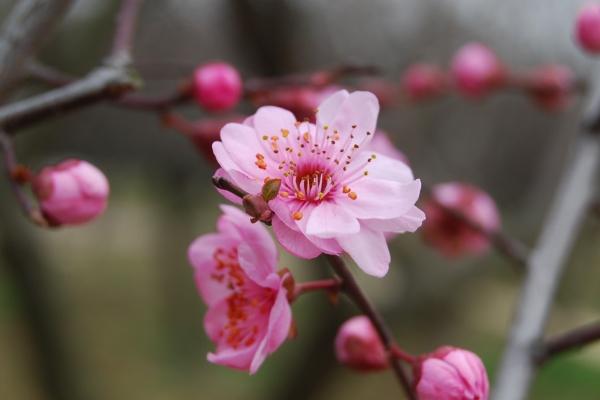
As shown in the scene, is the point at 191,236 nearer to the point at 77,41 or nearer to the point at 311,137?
the point at 77,41

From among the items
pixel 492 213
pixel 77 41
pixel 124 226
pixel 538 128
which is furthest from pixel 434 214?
pixel 124 226

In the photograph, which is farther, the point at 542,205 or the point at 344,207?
the point at 542,205

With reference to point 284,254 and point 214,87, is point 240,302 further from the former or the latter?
point 284,254

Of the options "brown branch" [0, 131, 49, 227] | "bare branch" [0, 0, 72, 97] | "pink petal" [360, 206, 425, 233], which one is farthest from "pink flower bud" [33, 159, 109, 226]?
"pink petal" [360, 206, 425, 233]

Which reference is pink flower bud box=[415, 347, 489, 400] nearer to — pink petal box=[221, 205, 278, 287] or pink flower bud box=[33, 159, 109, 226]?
pink petal box=[221, 205, 278, 287]

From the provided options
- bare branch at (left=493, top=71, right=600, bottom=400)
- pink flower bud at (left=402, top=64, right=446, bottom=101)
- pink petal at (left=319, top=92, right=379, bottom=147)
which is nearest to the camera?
pink petal at (left=319, top=92, right=379, bottom=147)

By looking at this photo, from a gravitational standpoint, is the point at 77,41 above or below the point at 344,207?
above

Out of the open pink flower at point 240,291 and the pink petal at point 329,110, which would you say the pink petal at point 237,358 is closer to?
the open pink flower at point 240,291

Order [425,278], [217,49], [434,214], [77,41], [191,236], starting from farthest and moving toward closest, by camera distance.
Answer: [191,236], [217,49], [425,278], [77,41], [434,214]
